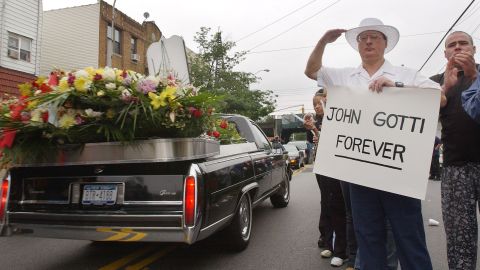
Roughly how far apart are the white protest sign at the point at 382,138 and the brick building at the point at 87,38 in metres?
19.9

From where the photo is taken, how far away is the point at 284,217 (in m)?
7.06

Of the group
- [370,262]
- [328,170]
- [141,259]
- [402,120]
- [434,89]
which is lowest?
[141,259]

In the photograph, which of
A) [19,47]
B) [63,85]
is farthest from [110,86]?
[19,47]

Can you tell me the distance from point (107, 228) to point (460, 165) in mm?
2830

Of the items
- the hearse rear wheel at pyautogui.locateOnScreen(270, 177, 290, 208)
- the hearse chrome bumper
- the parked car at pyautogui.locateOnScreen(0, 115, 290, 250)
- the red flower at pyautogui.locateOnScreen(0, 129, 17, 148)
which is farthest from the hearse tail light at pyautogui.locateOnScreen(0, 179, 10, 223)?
the hearse rear wheel at pyautogui.locateOnScreen(270, 177, 290, 208)

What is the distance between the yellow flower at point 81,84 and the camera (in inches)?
142

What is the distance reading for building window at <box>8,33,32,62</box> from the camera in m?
15.8

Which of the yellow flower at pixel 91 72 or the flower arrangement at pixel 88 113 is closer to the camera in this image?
the flower arrangement at pixel 88 113

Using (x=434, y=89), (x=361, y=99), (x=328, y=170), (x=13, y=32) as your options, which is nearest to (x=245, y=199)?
(x=328, y=170)

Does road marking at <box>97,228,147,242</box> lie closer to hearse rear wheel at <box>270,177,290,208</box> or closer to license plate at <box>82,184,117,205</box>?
license plate at <box>82,184,117,205</box>

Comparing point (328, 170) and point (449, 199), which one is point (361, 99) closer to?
point (328, 170)

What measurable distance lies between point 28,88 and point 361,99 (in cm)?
295

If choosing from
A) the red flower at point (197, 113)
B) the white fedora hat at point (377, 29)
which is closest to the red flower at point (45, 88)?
the red flower at point (197, 113)

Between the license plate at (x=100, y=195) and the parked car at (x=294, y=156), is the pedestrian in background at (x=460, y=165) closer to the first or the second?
the license plate at (x=100, y=195)
